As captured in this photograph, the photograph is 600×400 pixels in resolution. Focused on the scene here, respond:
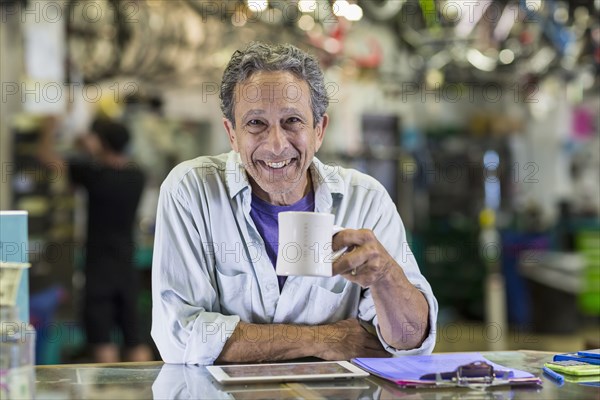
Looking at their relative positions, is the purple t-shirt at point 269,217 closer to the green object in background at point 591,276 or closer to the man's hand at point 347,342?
the man's hand at point 347,342

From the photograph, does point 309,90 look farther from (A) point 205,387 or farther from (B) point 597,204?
(B) point 597,204

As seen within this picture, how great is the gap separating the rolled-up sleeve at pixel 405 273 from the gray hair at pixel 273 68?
1.07 ft

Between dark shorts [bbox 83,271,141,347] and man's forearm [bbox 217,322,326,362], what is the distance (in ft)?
11.1

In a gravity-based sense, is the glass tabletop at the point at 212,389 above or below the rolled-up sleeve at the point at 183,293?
below

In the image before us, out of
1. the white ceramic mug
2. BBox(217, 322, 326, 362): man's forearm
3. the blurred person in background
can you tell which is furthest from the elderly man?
the blurred person in background

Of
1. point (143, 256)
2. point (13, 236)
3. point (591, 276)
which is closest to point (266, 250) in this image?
point (13, 236)

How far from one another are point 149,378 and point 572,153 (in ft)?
35.5

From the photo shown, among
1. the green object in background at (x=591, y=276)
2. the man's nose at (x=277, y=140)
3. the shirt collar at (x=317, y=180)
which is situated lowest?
the green object in background at (x=591, y=276)

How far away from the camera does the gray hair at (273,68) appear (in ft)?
7.14

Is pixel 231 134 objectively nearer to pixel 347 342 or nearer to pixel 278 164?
pixel 278 164

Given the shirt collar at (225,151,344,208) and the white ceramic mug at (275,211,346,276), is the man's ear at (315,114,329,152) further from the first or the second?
the white ceramic mug at (275,211,346,276)

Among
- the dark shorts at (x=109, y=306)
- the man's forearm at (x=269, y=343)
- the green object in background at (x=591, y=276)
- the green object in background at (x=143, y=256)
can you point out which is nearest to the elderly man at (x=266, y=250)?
the man's forearm at (x=269, y=343)

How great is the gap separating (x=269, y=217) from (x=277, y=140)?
27 centimetres

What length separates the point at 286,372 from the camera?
1728 mm
